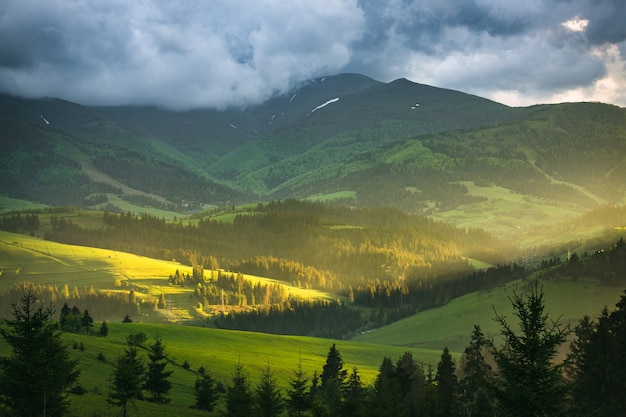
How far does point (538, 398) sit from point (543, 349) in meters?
2.59

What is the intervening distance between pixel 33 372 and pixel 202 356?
6668 cm

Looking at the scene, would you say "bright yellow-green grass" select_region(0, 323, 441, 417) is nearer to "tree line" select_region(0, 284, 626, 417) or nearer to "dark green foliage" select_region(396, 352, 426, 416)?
"tree line" select_region(0, 284, 626, 417)

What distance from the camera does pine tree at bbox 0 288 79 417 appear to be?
46.8 meters

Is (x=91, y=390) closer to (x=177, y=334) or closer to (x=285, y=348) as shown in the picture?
(x=177, y=334)

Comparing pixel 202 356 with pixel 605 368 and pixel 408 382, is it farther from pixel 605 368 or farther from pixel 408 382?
pixel 605 368

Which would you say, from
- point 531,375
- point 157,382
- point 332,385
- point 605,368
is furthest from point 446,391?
point 531,375

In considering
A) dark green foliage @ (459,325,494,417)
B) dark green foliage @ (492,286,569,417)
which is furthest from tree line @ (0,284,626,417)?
dark green foliage @ (459,325,494,417)

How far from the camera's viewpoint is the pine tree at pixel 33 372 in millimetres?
46781

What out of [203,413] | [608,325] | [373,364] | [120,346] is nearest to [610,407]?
[608,325]

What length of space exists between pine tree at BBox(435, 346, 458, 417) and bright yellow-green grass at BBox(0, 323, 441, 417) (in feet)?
90.4

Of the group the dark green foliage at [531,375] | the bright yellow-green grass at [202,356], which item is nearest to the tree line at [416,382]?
the dark green foliage at [531,375]

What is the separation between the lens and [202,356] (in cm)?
11212

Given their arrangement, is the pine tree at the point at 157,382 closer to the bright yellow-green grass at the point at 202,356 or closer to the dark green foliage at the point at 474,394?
the bright yellow-green grass at the point at 202,356

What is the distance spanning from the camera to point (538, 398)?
111 feet
